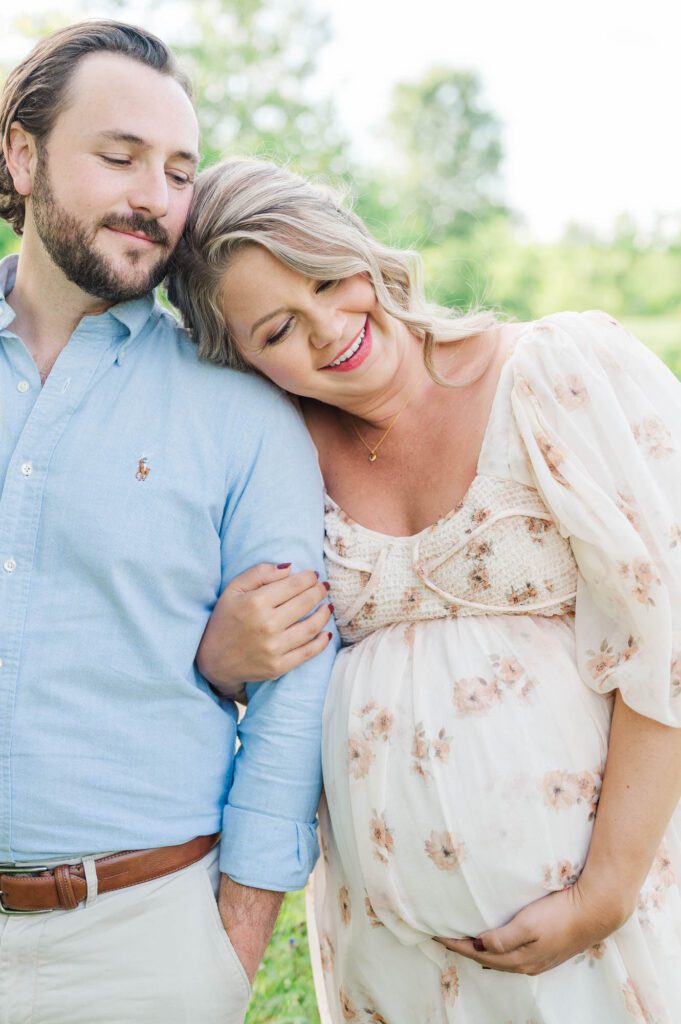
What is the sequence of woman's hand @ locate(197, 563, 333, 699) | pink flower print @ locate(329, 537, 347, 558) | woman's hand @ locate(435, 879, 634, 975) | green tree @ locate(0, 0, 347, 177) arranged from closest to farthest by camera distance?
1. woman's hand @ locate(435, 879, 634, 975)
2. woman's hand @ locate(197, 563, 333, 699)
3. pink flower print @ locate(329, 537, 347, 558)
4. green tree @ locate(0, 0, 347, 177)

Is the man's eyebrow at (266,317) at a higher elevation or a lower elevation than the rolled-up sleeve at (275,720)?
higher

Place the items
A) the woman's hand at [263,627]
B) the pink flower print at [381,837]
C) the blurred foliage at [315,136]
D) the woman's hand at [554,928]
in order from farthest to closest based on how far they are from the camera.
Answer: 1. the blurred foliage at [315,136]
2. the woman's hand at [263,627]
3. the pink flower print at [381,837]
4. the woman's hand at [554,928]

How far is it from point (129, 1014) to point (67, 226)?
1.51m

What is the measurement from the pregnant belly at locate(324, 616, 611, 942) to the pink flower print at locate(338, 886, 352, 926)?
4.4 inches

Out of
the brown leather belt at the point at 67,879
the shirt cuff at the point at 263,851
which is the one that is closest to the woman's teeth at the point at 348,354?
the shirt cuff at the point at 263,851

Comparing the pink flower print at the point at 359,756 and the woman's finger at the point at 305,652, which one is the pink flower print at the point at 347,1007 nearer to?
the pink flower print at the point at 359,756

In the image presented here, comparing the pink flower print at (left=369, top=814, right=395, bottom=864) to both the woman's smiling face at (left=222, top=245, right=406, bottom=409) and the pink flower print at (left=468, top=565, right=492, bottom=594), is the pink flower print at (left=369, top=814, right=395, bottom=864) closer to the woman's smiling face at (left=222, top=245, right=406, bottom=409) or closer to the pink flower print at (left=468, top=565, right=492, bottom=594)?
the pink flower print at (left=468, top=565, right=492, bottom=594)

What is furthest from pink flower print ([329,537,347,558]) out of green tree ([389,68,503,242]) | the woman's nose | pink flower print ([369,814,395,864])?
green tree ([389,68,503,242])

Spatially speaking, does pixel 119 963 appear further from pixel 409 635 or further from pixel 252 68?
pixel 252 68

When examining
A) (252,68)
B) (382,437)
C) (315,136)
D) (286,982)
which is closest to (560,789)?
(382,437)

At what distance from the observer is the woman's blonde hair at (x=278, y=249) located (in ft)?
6.68

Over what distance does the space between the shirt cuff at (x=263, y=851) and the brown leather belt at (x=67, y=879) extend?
130mm

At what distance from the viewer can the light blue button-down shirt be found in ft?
6.38

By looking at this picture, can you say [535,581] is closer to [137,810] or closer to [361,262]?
[361,262]
